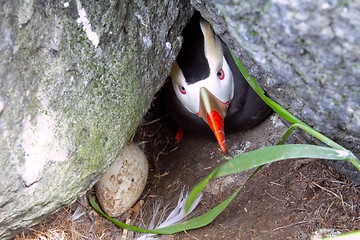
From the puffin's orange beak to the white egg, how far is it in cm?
39

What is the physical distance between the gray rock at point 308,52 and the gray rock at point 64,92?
0.31 metres

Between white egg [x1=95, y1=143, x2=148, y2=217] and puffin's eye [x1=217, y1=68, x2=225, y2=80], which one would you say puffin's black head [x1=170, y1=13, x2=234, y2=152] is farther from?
white egg [x1=95, y1=143, x2=148, y2=217]

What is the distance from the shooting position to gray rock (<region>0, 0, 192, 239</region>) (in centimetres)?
116

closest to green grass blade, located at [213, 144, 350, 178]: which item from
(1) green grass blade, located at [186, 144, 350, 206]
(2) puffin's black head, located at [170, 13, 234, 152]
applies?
(1) green grass blade, located at [186, 144, 350, 206]

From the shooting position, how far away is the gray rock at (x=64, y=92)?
116 centimetres

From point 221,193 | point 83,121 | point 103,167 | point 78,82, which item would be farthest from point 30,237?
point 221,193

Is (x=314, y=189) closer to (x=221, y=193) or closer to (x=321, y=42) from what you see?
Answer: (x=221, y=193)

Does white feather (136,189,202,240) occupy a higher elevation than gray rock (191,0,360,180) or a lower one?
lower

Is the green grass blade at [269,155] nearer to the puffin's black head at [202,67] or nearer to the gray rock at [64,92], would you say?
the gray rock at [64,92]

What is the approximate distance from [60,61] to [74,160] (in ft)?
Answer: 1.07

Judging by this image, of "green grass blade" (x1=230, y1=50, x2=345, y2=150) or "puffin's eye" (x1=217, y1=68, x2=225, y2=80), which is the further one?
"puffin's eye" (x1=217, y1=68, x2=225, y2=80)

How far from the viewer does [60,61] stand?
4.06ft

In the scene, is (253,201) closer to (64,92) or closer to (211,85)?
(211,85)

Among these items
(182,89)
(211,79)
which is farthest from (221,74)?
(182,89)
